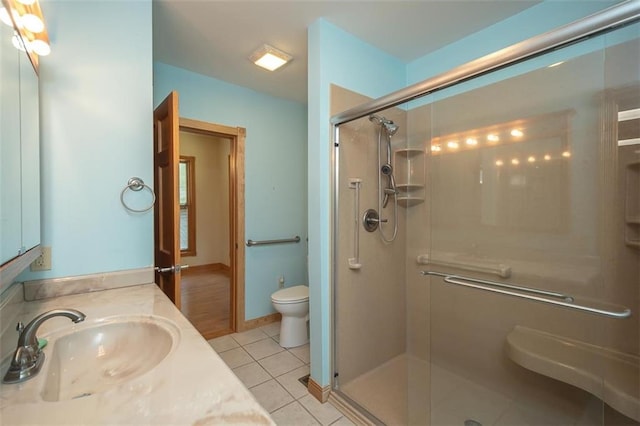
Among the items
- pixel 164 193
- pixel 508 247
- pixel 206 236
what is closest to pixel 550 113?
pixel 508 247

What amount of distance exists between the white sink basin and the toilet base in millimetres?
1603

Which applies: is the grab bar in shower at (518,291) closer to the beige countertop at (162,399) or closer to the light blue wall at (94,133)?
the beige countertop at (162,399)

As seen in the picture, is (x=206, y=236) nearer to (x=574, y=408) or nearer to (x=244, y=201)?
(x=244, y=201)

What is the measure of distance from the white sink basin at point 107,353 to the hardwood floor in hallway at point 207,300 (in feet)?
5.89

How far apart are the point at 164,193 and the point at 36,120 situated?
67cm

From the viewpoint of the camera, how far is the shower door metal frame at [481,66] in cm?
90

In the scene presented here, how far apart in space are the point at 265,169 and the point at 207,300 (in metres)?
2.05

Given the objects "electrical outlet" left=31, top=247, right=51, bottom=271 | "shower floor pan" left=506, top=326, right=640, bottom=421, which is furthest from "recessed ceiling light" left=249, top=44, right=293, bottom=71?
"shower floor pan" left=506, top=326, right=640, bottom=421

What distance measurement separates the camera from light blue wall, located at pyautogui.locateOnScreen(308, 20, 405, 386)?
1.82m

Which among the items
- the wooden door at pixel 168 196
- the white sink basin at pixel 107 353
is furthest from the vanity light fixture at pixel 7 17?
the white sink basin at pixel 107 353

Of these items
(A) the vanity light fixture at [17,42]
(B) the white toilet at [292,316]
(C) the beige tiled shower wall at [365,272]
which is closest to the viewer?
(A) the vanity light fixture at [17,42]

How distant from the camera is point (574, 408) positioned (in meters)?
1.54

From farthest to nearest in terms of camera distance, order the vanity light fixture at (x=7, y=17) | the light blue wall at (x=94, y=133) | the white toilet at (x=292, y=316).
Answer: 1. the white toilet at (x=292, y=316)
2. the light blue wall at (x=94, y=133)
3. the vanity light fixture at (x=7, y=17)

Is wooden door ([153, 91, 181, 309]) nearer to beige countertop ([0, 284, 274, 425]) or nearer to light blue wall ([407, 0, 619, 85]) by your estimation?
beige countertop ([0, 284, 274, 425])
